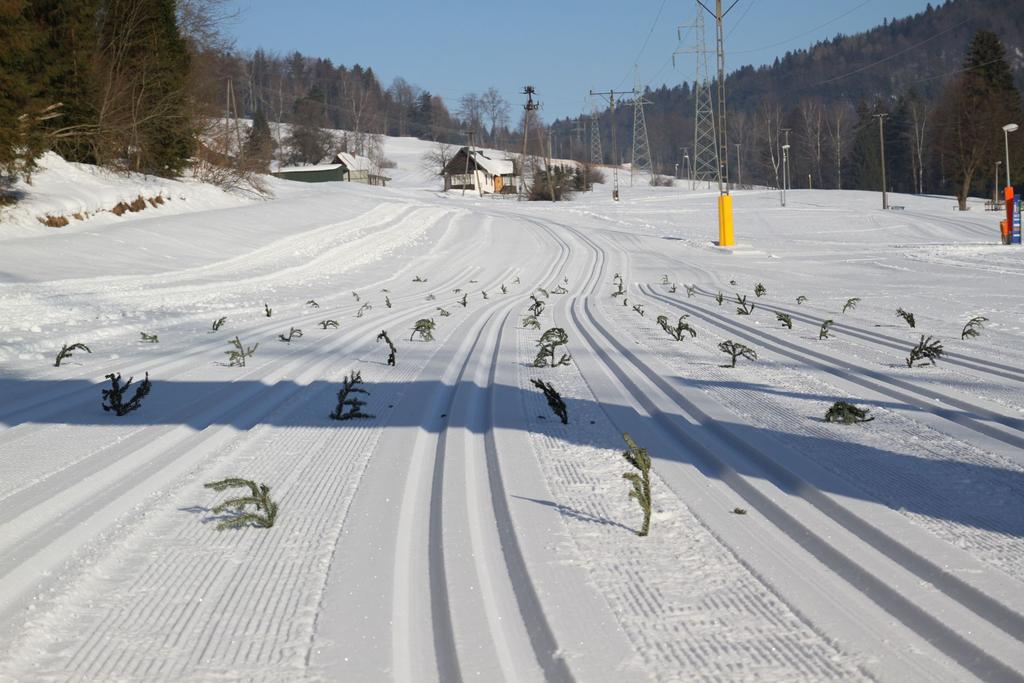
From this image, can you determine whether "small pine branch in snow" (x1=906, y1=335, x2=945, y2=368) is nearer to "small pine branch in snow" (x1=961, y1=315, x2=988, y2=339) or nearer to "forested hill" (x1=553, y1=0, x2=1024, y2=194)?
"small pine branch in snow" (x1=961, y1=315, x2=988, y2=339)

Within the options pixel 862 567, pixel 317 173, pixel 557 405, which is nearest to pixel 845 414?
pixel 557 405

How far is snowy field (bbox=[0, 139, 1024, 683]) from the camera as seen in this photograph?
2.66 meters

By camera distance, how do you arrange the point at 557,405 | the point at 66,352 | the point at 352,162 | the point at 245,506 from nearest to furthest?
1. the point at 245,506
2. the point at 557,405
3. the point at 66,352
4. the point at 352,162

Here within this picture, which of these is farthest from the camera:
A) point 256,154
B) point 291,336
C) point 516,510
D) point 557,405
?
point 256,154

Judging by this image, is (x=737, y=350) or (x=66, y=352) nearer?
(x=737, y=350)

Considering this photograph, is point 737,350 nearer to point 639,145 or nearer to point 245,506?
point 245,506

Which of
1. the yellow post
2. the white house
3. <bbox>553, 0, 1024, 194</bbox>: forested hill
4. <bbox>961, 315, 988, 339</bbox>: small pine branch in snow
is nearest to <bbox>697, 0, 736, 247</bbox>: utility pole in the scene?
the yellow post

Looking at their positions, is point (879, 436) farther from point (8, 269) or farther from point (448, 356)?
point (8, 269)

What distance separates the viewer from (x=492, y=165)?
10175 cm

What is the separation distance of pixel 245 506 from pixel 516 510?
1273 mm

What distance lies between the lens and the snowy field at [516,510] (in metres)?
2.66

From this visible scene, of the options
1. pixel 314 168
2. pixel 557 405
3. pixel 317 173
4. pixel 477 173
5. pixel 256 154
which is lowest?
pixel 557 405

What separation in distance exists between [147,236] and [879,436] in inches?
904

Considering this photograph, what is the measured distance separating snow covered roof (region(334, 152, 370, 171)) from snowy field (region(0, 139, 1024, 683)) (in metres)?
86.5
